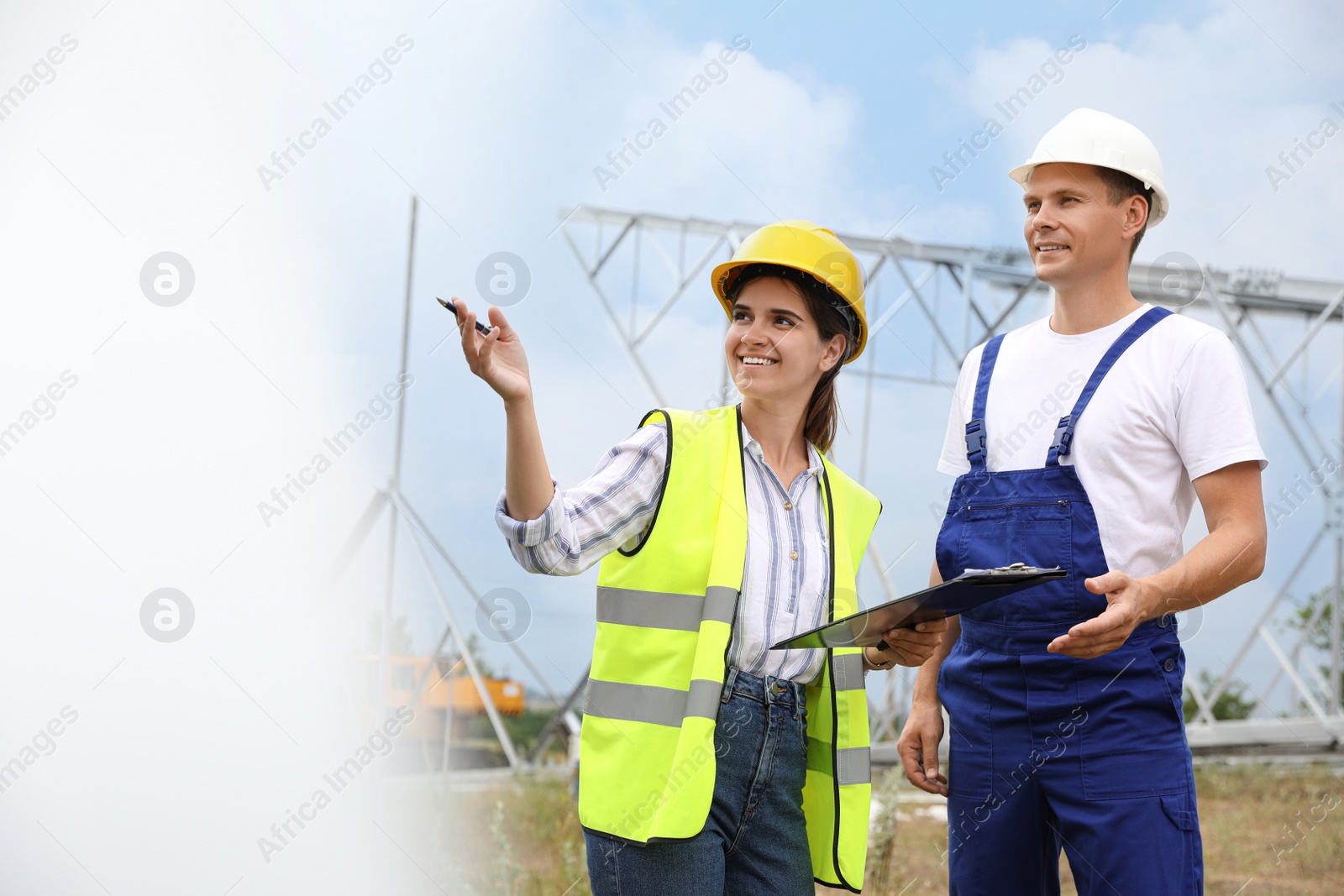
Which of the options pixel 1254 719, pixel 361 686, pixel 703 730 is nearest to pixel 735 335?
pixel 703 730

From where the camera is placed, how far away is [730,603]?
1.85 m

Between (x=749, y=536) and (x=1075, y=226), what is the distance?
0.94 m

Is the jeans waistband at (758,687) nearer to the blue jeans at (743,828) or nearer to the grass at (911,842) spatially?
the blue jeans at (743,828)

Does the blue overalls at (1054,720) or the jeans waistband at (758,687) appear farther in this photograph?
the blue overalls at (1054,720)

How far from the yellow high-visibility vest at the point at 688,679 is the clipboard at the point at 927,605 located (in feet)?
0.50

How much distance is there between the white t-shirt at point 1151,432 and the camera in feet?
6.59

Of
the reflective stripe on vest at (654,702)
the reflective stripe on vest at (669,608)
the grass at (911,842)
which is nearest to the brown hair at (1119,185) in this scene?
the reflective stripe on vest at (669,608)

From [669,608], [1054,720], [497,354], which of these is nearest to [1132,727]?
[1054,720]

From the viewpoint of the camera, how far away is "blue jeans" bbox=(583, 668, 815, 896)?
1.79 metres

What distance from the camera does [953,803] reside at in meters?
2.23

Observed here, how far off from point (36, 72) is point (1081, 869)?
13.5 feet

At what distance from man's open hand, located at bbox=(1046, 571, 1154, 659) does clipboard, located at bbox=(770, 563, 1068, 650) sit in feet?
0.45

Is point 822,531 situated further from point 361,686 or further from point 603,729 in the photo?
point 361,686

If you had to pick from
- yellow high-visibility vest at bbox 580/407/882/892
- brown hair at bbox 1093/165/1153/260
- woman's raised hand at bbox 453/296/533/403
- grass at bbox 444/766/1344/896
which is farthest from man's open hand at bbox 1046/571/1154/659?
grass at bbox 444/766/1344/896
